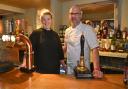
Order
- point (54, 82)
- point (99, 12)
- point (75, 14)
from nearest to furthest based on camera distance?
point (54, 82) → point (75, 14) → point (99, 12)

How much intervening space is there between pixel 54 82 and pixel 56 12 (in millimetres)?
3398

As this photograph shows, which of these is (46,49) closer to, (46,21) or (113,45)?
(46,21)

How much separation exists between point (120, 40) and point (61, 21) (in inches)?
70.0

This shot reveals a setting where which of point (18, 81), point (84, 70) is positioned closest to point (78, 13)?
point (84, 70)

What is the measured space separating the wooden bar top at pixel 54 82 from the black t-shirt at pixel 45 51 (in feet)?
2.02

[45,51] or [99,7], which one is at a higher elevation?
[99,7]

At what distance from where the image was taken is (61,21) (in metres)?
4.82

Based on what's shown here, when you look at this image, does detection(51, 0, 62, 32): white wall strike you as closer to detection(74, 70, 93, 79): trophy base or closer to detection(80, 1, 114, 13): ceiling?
detection(80, 1, 114, 13): ceiling

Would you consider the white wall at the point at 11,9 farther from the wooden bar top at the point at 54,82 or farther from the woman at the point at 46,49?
the wooden bar top at the point at 54,82

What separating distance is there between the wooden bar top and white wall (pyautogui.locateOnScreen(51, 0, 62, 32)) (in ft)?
10.2

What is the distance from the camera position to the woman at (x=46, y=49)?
6.98 feet

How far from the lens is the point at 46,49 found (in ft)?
6.98

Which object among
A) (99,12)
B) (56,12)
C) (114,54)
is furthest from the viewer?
(56,12)

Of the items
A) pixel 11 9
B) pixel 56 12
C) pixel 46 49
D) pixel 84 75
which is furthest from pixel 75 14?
pixel 11 9
